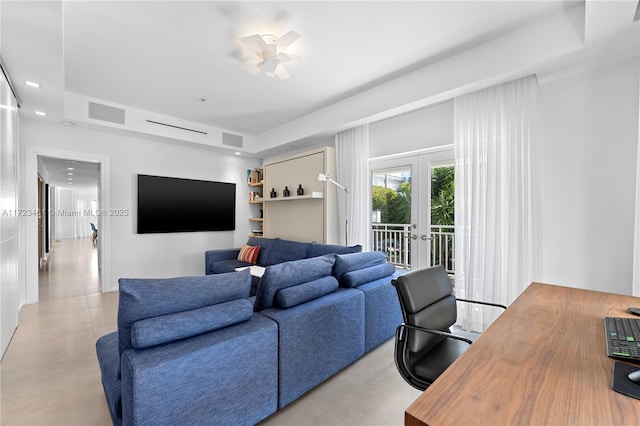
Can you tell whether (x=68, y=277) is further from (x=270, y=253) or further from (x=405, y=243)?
(x=405, y=243)

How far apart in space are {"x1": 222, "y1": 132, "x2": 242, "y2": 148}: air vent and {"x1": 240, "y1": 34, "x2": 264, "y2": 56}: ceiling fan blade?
9.50 ft

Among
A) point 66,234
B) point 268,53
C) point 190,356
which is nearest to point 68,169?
point 268,53

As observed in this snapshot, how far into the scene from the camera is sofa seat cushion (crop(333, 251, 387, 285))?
8.11 feet

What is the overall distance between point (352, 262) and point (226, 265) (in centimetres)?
273

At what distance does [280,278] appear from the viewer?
195 cm

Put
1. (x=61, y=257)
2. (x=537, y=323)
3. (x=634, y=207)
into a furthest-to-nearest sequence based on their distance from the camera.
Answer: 1. (x=61, y=257)
2. (x=634, y=207)
3. (x=537, y=323)

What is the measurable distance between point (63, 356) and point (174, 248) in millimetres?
2755

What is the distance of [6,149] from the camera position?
2613mm

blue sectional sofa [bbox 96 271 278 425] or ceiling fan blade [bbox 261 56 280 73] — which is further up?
ceiling fan blade [bbox 261 56 280 73]

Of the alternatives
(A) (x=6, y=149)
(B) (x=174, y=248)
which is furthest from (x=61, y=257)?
(A) (x=6, y=149)

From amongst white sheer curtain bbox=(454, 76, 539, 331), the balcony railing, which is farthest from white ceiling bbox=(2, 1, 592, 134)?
the balcony railing

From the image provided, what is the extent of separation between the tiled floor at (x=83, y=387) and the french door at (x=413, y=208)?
1.40m

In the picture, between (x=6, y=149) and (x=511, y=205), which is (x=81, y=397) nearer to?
(x=6, y=149)

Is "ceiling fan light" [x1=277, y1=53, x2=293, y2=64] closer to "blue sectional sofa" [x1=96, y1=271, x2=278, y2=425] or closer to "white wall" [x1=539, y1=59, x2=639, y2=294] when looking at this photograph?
"blue sectional sofa" [x1=96, y1=271, x2=278, y2=425]
